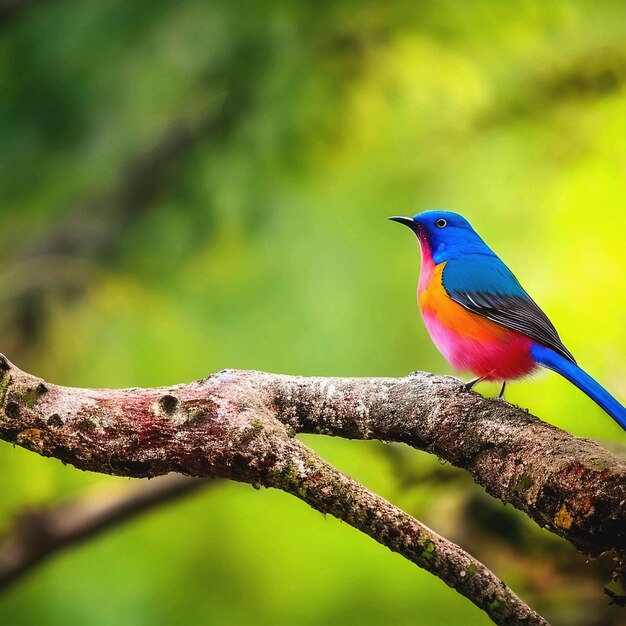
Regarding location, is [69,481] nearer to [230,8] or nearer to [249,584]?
[249,584]

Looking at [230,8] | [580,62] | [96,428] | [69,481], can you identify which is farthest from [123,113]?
[96,428]

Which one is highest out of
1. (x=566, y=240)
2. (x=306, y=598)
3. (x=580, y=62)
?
(x=580, y=62)

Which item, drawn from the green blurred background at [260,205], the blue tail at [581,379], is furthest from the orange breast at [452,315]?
the green blurred background at [260,205]

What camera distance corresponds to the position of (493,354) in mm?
2047

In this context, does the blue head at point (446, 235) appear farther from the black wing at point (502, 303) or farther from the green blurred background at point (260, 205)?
the green blurred background at point (260, 205)

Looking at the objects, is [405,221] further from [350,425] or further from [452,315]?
[350,425]

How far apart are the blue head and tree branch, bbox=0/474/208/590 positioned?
1.72m

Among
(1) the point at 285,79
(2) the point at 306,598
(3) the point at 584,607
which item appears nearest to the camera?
(3) the point at 584,607

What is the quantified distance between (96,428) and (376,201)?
3330 mm

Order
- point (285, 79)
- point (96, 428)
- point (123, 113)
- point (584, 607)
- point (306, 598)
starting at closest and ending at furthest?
point (96, 428) < point (584, 607) < point (306, 598) < point (285, 79) < point (123, 113)

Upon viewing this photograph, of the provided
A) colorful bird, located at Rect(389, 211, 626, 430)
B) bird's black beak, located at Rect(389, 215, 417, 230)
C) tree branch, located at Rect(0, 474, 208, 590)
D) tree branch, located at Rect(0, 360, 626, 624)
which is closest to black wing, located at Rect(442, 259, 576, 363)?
colorful bird, located at Rect(389, 211, 626, 430)

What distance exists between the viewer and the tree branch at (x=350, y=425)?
136 cm

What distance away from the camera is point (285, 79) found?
14.6 feet

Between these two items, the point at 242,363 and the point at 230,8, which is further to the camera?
the point at 230,8
